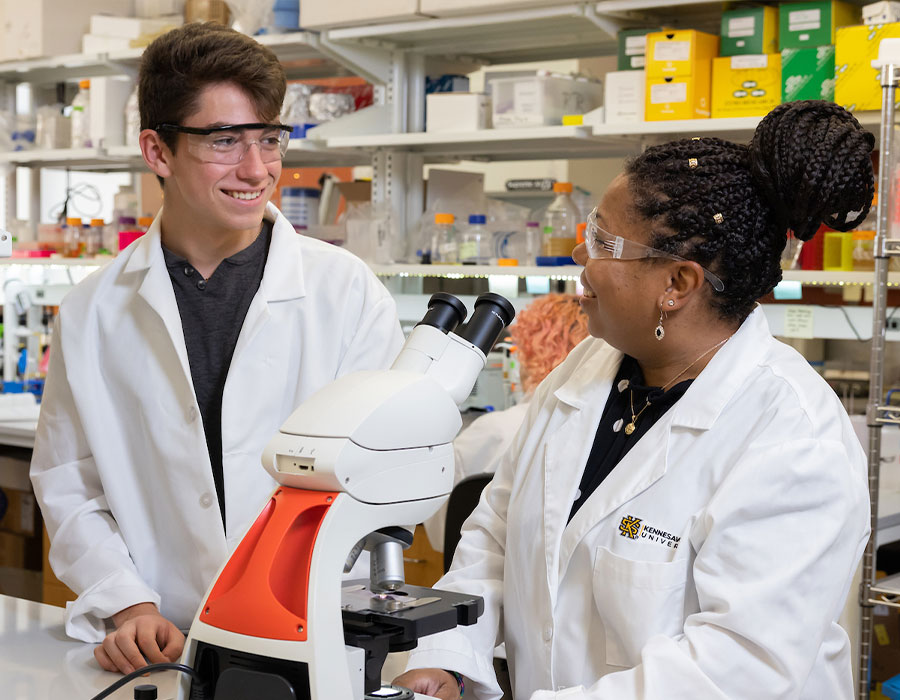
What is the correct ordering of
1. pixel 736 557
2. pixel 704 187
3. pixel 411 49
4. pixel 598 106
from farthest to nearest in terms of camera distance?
pixel 411 49, pixel 598 106, pixel 704 187, pixel 736 557

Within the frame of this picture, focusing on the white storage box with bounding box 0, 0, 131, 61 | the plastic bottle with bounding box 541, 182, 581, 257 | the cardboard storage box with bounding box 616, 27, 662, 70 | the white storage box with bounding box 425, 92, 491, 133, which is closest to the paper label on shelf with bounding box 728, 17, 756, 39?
the cardboard storage box with bounding box 616, 27, 662, 70

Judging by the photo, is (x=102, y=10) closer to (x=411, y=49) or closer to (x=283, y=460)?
(x=411, y=49)

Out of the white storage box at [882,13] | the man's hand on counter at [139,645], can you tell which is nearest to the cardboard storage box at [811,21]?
the white storage box at [882,13]

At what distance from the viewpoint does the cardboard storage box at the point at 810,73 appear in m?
2.81

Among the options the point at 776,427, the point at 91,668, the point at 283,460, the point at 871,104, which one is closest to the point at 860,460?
the point at 776,427

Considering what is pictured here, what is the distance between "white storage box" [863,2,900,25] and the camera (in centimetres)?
266

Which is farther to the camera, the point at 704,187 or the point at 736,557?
the point at 704,187

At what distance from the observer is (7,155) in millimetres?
4551

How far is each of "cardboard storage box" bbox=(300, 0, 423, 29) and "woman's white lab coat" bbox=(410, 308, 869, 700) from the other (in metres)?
2.21

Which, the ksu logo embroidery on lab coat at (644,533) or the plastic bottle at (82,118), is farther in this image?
the plastic bottle at (82,118)

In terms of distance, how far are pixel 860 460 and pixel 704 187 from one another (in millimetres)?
363

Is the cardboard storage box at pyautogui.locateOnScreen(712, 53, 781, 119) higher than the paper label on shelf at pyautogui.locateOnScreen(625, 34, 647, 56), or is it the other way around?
the paper label on shelf at pyautogui.locateOnScreen(625, 34, 647, 56)

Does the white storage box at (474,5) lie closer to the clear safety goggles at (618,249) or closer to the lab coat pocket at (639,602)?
the clear safety goggles at (618,249)

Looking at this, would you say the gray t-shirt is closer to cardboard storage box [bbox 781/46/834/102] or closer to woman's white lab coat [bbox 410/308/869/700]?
woman's white lab coat [bbox 410/308/869/700]
